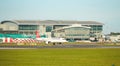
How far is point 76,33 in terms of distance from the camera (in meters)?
182

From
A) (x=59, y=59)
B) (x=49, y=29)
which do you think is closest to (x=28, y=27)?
(x=49, y=29)

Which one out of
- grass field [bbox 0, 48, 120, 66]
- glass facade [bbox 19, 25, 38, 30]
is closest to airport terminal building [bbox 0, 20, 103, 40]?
glass facade [bbox 19, 25, 38, 30]

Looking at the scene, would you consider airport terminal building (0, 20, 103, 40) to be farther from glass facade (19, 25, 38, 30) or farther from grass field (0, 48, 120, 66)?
grass field (0, 48, 120, 66)

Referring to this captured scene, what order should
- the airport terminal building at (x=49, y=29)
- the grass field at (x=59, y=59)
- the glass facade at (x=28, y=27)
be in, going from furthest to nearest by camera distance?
1. the glass facade at (x=28, y=27)
2. the airport terminal building at (x=49, y=29)
3. the grass field at (x=59, y=59)

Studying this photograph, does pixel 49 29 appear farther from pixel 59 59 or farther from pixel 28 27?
pixel 59 59

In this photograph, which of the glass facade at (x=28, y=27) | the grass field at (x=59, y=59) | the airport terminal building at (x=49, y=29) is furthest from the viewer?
the glass facade at (x=28, y=27)

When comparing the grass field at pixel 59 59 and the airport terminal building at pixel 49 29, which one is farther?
the airport terminal building at pixel 49 29

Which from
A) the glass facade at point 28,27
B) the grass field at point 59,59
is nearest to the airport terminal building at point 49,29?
the glass facade at point 28,27

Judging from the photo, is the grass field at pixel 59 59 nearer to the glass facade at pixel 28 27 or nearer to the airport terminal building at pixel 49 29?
the airport terminal building at pixel 49 29

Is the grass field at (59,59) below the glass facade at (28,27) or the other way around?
below

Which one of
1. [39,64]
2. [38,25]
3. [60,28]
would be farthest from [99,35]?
[39,64]

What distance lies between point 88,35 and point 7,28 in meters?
57.0

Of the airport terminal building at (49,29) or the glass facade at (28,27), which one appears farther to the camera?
the glass facade at (28,27)

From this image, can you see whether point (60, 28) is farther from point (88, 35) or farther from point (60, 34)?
point (88, 35)
